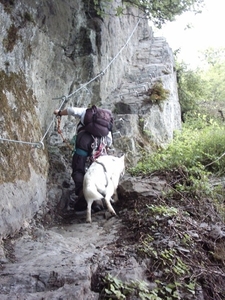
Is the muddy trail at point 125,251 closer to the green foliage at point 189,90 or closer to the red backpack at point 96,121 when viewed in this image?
the red backpack at point 96,121

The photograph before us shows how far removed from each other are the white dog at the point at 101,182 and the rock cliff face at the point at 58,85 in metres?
0.82

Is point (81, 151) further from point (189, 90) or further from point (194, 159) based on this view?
point (189, 90)

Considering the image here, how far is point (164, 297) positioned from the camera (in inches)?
143

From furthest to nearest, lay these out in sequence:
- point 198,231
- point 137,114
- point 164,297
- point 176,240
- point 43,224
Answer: point 137,114 → point 43,224 → point 198,231 → point 176,240 → point 164,297

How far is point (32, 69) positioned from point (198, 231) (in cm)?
399

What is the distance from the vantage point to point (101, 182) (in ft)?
18.7

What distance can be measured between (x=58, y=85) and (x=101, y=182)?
8.96 feet

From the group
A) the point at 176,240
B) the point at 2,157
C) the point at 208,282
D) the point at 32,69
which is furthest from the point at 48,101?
the point at 208,282

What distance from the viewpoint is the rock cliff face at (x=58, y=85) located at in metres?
5.12

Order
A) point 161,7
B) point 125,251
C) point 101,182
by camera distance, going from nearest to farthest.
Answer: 1. point 125,251
2. point 101,182
3. point 161,7

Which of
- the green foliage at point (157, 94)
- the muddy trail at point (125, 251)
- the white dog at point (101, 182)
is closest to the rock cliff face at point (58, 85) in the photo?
the green foliage at point (157, 94)

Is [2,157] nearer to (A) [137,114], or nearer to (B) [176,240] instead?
(B) [176,240]

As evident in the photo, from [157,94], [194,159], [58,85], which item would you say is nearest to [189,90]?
[157,94]

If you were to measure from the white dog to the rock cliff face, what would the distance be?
0.82 meters
